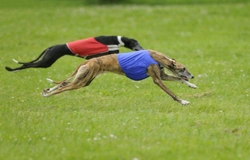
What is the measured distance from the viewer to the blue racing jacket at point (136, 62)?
1091 centimetres

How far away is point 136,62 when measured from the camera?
35.7 ft

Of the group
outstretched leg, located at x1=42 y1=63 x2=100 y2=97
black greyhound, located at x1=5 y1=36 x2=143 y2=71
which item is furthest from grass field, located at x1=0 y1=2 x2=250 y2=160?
black greyhound, located at x1=5 y1=36 x2=143 y2=71

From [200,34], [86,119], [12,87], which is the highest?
[86,119]

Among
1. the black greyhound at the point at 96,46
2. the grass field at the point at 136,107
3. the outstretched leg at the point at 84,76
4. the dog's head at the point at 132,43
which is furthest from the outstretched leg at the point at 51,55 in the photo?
the outstretched leg at the point at 84,76

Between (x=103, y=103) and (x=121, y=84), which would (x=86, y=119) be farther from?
(x=121, y=84)

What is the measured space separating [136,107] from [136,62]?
0.92m

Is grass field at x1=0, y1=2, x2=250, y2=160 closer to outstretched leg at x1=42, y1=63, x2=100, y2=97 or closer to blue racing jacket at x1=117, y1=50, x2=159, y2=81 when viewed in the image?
outstretched leg at x1=42, y1=63, x2=100, y2=97

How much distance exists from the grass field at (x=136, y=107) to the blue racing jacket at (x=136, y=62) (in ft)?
2.41

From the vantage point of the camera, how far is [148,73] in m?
11.0

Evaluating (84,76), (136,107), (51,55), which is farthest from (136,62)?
(51,55)

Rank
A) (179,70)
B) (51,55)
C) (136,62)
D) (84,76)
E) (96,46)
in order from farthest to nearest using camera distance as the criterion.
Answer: (51,55) → (96,46) → (179,70) → (84,76) → (136,62)

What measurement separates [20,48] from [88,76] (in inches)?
377

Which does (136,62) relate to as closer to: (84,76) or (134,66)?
(134,66)

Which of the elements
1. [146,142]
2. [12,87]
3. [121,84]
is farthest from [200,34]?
Result: [146,142]
